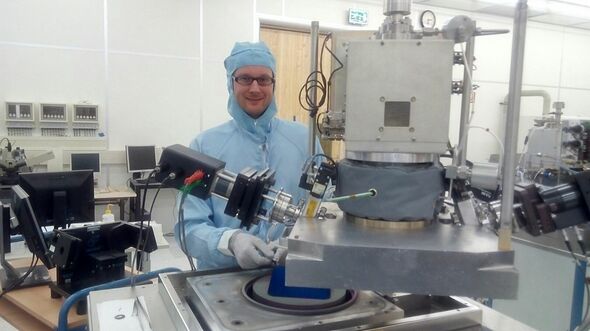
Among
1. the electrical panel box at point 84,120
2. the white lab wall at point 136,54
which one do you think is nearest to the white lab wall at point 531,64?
the white lab wall at point 136,54

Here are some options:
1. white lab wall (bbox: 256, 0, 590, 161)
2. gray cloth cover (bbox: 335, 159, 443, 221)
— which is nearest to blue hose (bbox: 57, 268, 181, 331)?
gray cloth cover (bbox: 335, 159, 443, 221)

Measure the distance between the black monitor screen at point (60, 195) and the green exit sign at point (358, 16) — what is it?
13.2 feet

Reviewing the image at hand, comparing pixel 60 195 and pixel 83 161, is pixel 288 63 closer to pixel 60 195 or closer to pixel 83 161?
A: pixel 83 161

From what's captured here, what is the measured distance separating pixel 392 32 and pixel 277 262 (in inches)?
19.3

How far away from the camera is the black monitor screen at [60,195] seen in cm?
191

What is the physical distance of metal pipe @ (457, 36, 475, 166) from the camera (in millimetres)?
795

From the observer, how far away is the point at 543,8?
227 inches

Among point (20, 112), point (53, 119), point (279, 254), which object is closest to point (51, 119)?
point (53, 119)

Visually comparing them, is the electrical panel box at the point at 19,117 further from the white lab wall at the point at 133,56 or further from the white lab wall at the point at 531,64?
the white lab wall at the point at 531,64

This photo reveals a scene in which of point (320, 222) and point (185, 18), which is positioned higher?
point (185, 18)

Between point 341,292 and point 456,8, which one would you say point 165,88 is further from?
point 341,292

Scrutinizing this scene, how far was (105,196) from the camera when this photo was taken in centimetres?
409

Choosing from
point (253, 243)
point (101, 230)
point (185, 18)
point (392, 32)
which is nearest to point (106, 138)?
point (185, 18)

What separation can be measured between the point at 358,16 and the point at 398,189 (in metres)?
4.93
